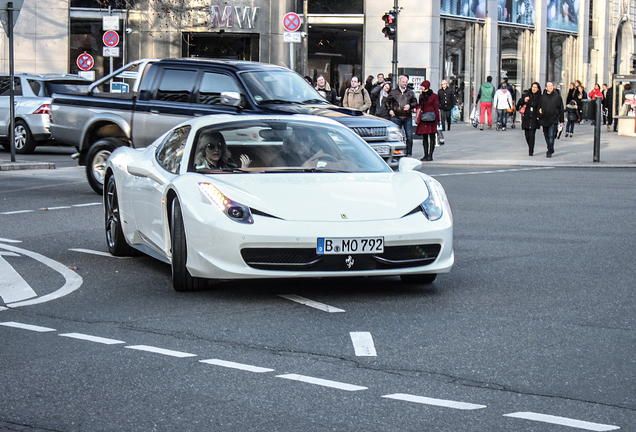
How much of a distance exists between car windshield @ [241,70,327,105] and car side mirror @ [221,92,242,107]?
10.5 inches

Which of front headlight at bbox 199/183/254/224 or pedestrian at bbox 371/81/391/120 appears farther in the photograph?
pedestrian at bbox 371/81/391/120

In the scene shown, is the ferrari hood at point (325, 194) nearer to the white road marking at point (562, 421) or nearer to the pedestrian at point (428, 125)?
the white road marking at point (562, 421)

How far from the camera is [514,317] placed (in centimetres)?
674

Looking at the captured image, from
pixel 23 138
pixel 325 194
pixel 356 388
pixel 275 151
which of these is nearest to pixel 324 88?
pixel 23 138

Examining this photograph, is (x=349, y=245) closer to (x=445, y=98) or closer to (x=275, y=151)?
(x=275, y=151)

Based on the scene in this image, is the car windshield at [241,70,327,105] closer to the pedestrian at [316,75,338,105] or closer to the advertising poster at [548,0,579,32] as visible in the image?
the pedestrian at [316,75,338,105]

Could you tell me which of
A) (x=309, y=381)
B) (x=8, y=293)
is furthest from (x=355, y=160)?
(x=309, y=381)

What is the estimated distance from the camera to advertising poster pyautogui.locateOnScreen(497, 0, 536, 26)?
145 ft

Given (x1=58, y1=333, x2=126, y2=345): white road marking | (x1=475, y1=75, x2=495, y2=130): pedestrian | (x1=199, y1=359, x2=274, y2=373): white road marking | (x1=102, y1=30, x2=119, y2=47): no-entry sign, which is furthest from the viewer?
(x1=475, y1=75, x2=495, y2=130): pedestrian

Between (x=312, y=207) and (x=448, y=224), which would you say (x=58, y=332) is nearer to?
(x=312, y=207)

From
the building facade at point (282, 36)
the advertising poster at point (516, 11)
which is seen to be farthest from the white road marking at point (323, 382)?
the advertising poster at point (516, 11)

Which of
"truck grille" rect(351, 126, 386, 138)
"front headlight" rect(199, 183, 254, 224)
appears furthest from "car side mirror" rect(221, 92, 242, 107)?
"front headlight" rect(199, 183, 254, 224)

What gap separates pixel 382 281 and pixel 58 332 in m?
2.70

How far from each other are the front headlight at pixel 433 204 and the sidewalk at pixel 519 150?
1537 cm
